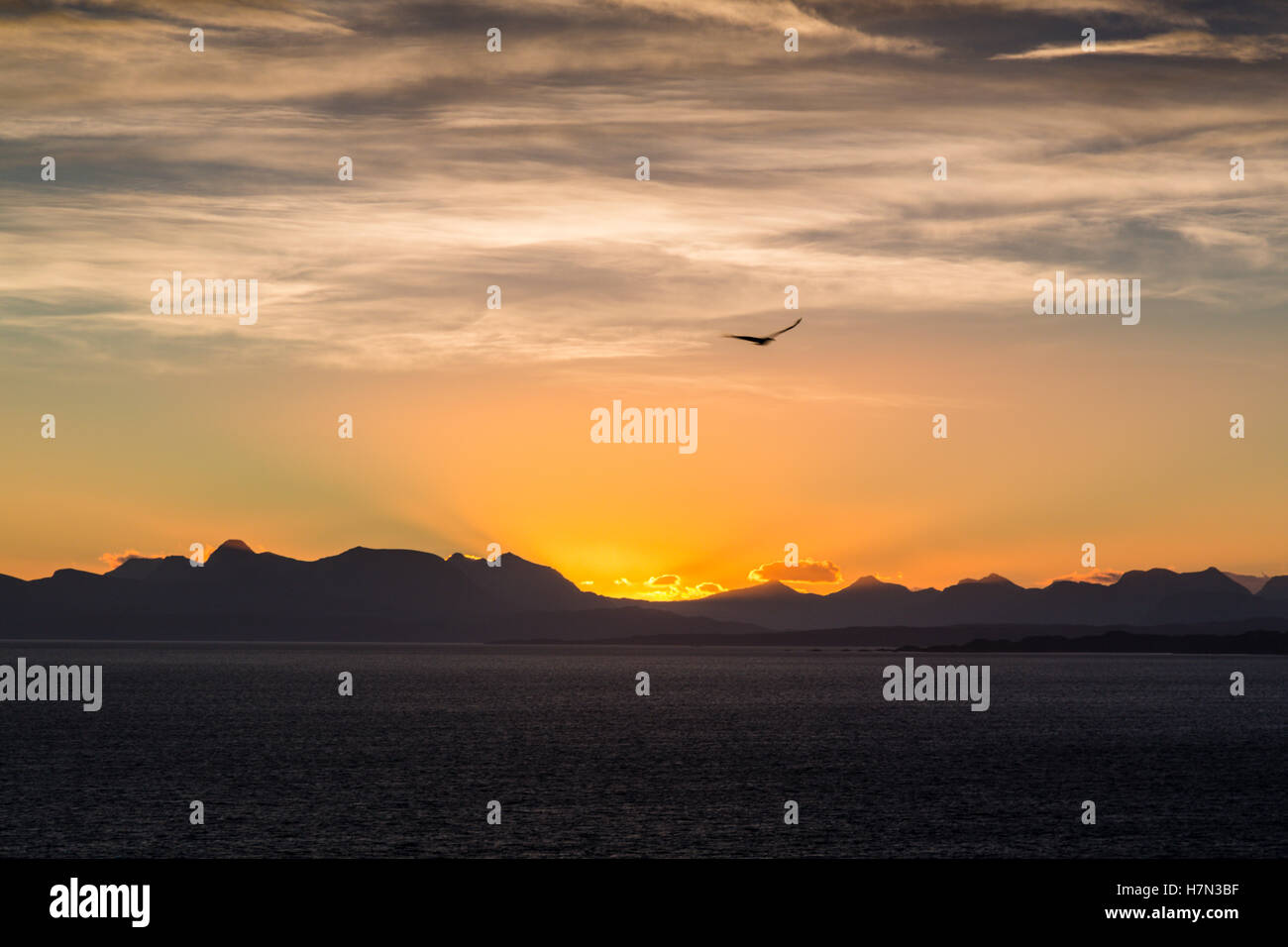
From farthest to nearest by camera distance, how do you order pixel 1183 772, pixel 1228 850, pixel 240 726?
1. pixel 240 726
2. pixel 1183 772
3. pixel 1228 850

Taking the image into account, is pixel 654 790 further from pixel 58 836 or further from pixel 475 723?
pixel 475 723

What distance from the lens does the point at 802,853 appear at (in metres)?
64.3

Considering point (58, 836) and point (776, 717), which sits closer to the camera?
point (58, 836)

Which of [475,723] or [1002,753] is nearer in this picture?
[1002,753]

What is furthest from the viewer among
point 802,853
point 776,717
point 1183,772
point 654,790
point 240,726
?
point 776,717
